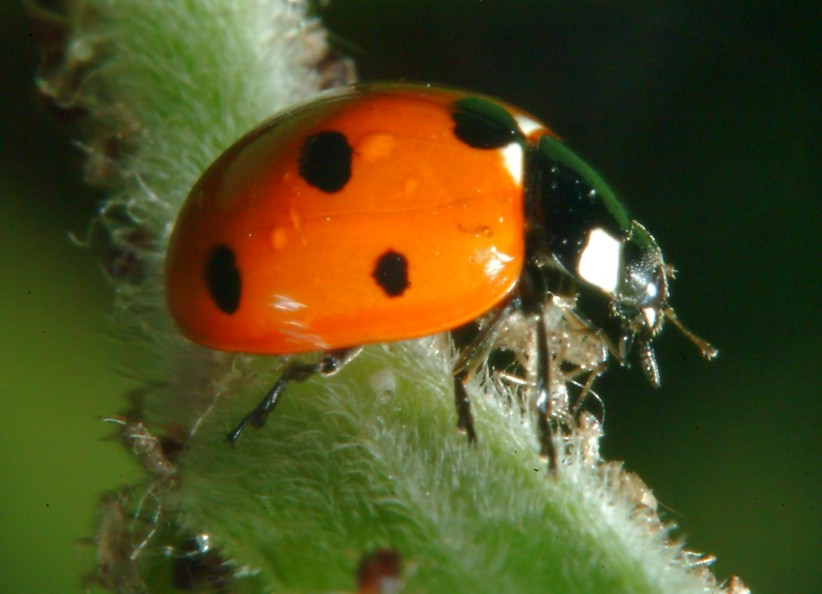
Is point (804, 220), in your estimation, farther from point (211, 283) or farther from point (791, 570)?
point (211, 283)

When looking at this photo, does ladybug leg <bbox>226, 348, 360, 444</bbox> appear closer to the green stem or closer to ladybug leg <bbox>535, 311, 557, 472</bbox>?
the green stem

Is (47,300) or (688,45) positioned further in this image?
(688,45)

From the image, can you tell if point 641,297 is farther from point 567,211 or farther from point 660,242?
point 660,242

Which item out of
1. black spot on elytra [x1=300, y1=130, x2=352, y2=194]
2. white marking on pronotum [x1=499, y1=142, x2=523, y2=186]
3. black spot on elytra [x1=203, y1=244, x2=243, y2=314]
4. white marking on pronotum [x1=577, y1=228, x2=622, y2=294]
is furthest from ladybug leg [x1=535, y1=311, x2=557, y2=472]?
black spot on elytra [x1=203, y1=244, x2=243, y2=314]

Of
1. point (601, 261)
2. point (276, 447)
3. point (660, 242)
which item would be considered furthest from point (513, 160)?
point (660, 242)

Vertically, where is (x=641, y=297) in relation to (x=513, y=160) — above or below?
below

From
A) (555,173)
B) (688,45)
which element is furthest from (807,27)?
(555,173)
